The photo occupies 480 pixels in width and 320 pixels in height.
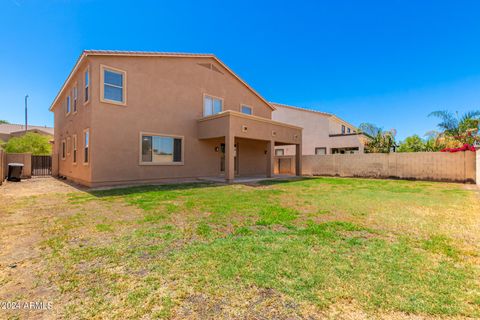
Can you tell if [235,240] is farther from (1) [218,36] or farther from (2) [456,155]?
(1) [218,36]

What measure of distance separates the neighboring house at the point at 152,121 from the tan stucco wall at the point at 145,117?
0.14 ft

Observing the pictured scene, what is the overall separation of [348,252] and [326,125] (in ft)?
80.9

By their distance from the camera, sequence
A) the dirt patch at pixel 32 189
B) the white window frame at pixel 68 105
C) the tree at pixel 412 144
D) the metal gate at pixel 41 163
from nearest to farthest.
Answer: the dirt patch at pixel 32 189, the white window frame at pixel 68 105, the tree at pixel 412 144, the metal gate at pixel 41 163

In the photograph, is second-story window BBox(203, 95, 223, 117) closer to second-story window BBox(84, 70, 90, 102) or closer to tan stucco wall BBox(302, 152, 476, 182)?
second-story window BBox(84, 70, 90, 102)

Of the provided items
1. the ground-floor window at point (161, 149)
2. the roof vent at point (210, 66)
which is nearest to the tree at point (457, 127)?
the roof vent at point (210, 66)

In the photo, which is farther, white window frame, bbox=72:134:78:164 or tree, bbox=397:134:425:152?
tree, bbox=397:134:425:152

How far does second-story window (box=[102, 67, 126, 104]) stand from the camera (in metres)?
10.8

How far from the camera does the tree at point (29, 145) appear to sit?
24.6 meters

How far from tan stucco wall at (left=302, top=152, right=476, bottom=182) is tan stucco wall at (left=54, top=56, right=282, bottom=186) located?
28.4 ft

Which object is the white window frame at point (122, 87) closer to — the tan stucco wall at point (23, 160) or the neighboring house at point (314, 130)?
the tan stucco wall at point (23, 160)

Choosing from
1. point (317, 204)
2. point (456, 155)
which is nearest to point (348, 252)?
point (317, 204)

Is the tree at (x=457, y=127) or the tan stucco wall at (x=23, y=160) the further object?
the tree at (x=457, y=127)

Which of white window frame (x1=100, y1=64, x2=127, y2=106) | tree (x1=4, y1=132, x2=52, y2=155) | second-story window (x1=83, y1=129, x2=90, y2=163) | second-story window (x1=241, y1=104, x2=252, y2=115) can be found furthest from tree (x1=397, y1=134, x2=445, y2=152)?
tree (x1=4, y1=132, x2=52, y2=155)

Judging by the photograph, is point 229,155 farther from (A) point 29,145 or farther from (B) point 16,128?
(B) point 16,128
